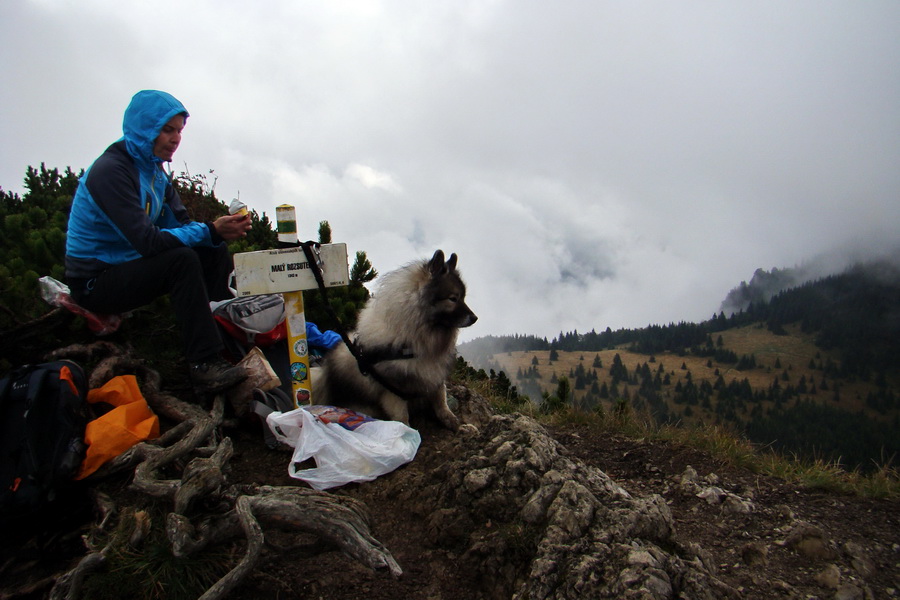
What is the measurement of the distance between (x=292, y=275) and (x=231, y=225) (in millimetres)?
600

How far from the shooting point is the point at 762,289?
189375 mm

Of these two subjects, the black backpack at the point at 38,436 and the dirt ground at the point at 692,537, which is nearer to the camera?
the dirt ground at the point at 692,537

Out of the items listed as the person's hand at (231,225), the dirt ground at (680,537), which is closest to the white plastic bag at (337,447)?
the dirt ground at (680,537)

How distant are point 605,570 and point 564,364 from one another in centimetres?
Answer: 12589

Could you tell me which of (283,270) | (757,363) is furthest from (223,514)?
(757,363)

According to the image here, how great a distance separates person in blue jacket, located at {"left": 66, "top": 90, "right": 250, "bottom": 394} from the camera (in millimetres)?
3717

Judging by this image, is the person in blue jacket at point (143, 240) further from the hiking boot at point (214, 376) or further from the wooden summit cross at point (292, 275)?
the wooden summit cross at point (292, 275)

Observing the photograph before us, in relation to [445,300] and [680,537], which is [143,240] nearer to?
[445,300]

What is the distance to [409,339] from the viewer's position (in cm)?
451

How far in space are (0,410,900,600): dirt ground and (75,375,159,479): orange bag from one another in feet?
0.75

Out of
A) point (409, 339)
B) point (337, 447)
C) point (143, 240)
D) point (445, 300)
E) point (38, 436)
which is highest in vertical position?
point (143, 240)

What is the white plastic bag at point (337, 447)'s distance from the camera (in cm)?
362

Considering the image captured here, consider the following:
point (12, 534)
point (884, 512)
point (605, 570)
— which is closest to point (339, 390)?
point (12, 534)

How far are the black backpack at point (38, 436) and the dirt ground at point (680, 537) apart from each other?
29cm
